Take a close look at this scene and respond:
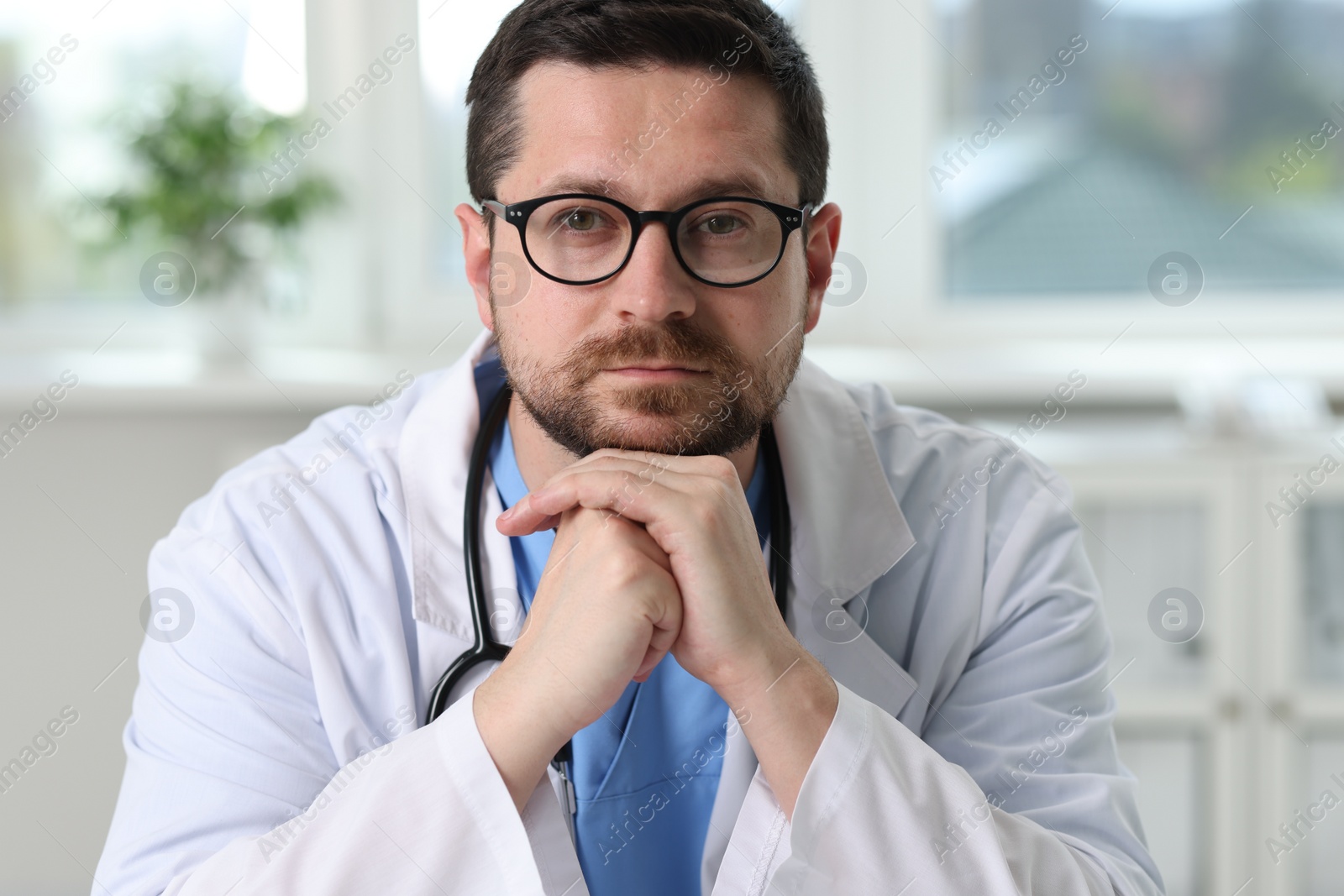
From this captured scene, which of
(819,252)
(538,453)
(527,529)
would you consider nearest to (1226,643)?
(819,252)

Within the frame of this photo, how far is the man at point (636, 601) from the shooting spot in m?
1.08

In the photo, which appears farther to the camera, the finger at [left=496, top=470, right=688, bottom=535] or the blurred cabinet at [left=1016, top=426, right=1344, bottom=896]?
the blurred cabinet at [left=1016, top=426, right=1344, bottom=896]

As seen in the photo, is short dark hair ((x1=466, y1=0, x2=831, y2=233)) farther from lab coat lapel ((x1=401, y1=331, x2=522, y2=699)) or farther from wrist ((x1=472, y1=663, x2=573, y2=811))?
wrist ((x1=472, y1=663, x2=573, y2=811))

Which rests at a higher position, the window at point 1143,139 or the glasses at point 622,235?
the window at point 1143,139

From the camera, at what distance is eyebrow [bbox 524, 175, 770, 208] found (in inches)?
48.3

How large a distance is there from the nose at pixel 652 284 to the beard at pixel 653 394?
20mm

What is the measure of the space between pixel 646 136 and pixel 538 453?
0.41 m

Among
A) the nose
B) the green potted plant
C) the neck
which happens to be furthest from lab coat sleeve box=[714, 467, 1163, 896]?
the green potted plant

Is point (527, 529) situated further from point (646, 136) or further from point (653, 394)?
point (646, 136)

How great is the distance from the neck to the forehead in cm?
28

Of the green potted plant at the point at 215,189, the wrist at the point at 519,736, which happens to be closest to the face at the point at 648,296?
the wrist at the point at 519,736

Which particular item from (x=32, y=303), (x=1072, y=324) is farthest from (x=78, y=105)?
(x=1072, y=324)

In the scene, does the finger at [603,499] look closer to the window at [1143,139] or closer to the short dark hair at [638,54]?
the short dark hair at [638,54]

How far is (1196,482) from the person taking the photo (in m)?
2.31
